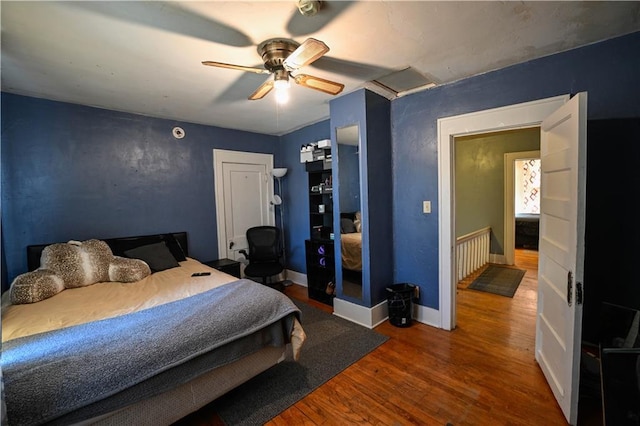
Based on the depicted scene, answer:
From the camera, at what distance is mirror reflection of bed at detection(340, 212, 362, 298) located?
9.77 feet

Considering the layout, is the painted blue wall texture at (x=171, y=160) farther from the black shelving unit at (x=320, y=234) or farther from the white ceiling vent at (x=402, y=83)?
the black shelving unit at (x=320, y=234)

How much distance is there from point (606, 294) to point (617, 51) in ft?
5.62

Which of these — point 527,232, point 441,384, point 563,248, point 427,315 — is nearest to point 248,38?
point 563,248

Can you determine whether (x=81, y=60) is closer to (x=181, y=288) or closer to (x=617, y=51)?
(x=181, y=288)

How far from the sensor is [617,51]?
1851 millimetres

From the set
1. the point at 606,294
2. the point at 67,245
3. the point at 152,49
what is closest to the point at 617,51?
the point at 606,294

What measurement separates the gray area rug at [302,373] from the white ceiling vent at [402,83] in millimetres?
2484

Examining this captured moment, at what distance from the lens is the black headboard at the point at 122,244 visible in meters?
2.55

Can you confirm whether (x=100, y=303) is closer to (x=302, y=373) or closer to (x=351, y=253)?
(x=302, y=373)

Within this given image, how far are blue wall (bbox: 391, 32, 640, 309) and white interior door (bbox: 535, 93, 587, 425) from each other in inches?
15.8

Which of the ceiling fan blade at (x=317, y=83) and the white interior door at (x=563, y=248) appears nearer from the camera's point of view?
the white interior door at (x=563, y=248)

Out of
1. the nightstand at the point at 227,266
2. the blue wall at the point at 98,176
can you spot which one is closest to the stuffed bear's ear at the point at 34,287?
the blue wall at the point at 98,176

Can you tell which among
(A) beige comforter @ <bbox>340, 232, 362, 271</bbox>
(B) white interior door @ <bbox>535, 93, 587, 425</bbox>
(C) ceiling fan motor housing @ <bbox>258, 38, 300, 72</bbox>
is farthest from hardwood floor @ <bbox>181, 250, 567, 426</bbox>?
(C) ceiling fan motor housing @ <bbox>258, 38, 300, 72</bbox>

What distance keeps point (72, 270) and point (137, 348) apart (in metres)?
1.61
